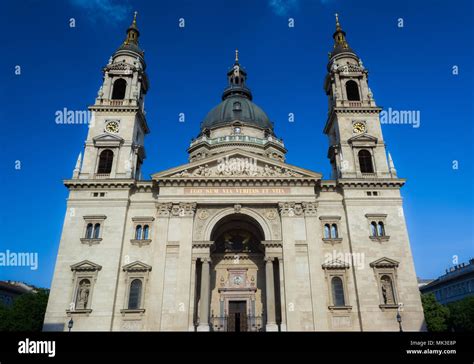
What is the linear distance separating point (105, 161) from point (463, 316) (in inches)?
2004

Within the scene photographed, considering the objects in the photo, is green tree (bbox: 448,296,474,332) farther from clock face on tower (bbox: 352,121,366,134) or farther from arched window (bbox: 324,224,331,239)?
clock face on tower (bbox: 352,121,366,134)

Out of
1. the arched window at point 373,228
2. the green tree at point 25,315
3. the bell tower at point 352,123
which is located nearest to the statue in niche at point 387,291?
the arched window at point 373,228

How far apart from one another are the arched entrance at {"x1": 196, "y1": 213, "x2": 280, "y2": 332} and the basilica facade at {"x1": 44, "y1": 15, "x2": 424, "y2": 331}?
10 cm

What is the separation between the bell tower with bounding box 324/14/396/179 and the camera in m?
36.0

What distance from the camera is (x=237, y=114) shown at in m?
54.5

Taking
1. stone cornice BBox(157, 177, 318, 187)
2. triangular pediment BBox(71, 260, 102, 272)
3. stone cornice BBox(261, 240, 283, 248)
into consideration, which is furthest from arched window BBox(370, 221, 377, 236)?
triangular pediment BBox(71, 260, 102, 272)

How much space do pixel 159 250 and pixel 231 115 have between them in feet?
93.4

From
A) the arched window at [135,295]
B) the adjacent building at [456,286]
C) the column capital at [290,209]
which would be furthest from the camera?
the adjacent building at [456,286]

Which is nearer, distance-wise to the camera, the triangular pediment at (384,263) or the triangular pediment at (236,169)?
the triangular pediment at (384,263)

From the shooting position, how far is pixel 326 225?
33.2 meters

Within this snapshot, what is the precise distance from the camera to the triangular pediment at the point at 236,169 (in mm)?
33875

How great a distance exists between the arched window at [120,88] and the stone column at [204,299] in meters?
20.7

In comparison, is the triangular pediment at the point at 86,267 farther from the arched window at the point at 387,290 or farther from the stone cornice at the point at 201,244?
the arched window at the point at 387,290

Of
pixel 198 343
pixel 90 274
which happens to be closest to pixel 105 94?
pixel 90 274
